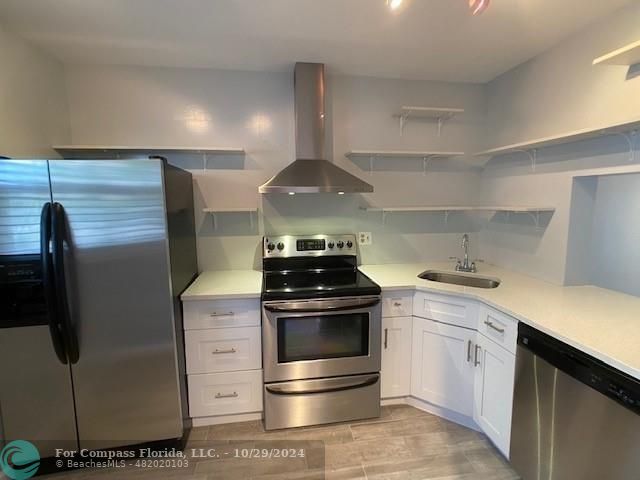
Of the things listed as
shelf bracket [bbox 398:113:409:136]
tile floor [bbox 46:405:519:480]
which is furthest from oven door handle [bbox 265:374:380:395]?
shelf bracket [bbox 398:113:409:136]

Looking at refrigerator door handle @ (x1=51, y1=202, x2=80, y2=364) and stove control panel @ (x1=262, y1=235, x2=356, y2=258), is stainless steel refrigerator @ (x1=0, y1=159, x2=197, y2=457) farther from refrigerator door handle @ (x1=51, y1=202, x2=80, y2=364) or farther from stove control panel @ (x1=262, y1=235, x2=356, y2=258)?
stove control panel @ (x1=262, y1=235, x2=356, y2=258)

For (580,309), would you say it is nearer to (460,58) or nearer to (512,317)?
(512,317)

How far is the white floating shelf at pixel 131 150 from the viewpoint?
7.07 feet

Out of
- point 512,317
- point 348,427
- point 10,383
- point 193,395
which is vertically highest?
point 512,317

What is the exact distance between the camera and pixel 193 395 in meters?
2.05

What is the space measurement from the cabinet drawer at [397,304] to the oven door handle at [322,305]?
12cm

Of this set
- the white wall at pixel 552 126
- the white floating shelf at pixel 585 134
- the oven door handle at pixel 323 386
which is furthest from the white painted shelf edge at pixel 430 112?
the oven door handle at pixel 323 386

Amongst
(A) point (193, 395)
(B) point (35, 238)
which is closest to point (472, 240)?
(A) point (193, 395)

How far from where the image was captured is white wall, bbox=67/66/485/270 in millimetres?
2328

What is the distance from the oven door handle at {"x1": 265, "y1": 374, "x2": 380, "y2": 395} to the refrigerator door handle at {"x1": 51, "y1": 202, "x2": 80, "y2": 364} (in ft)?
3.78

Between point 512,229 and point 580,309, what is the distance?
99cm

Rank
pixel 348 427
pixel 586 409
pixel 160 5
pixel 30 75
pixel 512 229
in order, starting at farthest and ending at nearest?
1. pixel 512 229
2. pixel 348 427
3. pixel 30 75
4. pixel 160 5
5. pixel 586 409

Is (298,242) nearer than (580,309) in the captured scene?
No

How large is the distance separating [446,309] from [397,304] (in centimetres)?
32
